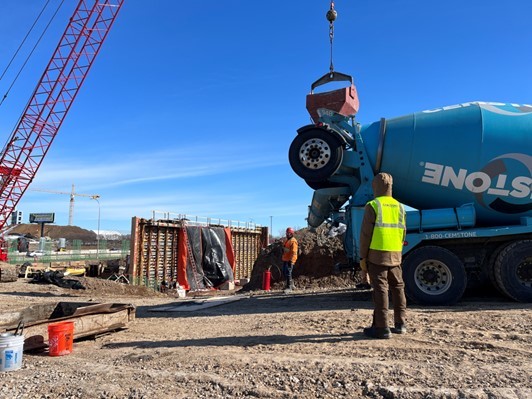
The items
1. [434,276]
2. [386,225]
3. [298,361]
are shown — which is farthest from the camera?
[434,276]

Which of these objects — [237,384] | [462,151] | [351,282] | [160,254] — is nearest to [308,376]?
[237,384]

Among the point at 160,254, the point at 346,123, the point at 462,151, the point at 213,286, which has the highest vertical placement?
the point at 346,123

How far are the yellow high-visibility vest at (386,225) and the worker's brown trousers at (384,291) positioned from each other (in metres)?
0.24

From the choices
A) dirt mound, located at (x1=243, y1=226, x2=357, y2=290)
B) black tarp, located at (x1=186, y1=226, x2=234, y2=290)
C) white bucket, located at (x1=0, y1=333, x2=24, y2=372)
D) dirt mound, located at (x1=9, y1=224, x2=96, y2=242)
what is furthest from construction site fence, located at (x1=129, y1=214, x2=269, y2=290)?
dirt mound, located at (x1=9, y1=224, x2=96, y2=242)

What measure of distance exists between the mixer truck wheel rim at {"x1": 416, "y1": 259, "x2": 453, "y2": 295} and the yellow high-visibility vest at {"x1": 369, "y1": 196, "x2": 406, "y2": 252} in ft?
8.83

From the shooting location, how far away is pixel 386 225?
4.93 m

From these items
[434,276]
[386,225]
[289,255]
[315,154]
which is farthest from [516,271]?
[289,255]

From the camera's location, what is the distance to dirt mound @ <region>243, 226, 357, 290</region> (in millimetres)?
14679

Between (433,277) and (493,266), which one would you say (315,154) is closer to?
(433,277)

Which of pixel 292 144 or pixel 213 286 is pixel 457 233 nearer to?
pixel 292 144

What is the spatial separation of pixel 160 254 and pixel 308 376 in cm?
1648

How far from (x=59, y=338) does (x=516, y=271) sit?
6.83m

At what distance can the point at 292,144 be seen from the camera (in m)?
8.25

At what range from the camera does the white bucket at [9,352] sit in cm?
417
